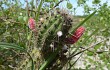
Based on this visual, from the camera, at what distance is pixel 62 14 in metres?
1.30

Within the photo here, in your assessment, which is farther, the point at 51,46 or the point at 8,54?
the point at 8,54

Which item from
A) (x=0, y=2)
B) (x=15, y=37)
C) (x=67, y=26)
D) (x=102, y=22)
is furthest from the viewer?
(x=102, y=22)

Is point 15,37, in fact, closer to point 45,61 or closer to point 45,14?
point 45,14

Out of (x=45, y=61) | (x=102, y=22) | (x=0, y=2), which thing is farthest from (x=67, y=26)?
(x=102, y=22)

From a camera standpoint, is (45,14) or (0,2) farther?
(0,2)

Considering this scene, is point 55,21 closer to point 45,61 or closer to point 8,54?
point 45,61

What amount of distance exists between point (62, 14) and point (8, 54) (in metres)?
0.69

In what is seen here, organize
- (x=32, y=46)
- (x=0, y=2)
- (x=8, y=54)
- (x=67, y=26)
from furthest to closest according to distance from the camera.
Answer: (x=0, y=2)
(x=8, y=54)
(x=32, y=46)
(x=67, y=26)

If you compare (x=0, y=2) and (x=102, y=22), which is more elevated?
(x=0, y=2)

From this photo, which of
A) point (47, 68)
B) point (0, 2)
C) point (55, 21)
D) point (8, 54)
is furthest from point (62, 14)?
point (0, 2)

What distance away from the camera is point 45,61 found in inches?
51.8

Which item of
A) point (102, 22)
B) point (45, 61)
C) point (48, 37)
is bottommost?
point (102, 22)

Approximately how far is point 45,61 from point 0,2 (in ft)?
4.24

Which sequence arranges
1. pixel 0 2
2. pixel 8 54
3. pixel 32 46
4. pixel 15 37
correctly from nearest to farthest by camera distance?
pixel 32 46, pixel 8 54, pixel 15 37, pixel 0 2
